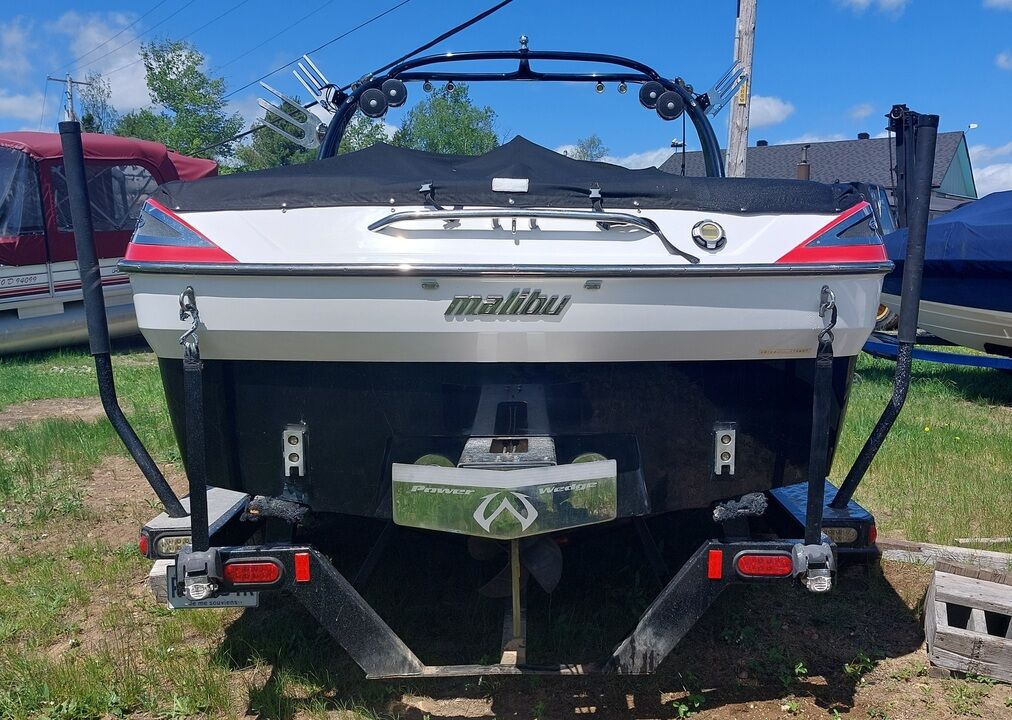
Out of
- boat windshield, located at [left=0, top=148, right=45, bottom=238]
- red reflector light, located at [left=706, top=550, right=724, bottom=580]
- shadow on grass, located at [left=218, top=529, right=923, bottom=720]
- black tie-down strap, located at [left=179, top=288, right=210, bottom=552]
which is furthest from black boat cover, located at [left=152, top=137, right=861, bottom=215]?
boat windshield, located at [left=0, top=148, right=45, bottom=238]

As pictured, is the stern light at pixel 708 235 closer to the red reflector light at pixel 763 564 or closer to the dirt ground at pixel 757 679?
the red reflector light at pixel 763 564

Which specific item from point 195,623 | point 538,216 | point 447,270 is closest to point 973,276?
point 538,216

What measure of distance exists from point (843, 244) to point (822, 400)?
46 centimetres

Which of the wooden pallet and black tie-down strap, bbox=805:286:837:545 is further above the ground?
black tie-down strap, bbox=805:286:837:545

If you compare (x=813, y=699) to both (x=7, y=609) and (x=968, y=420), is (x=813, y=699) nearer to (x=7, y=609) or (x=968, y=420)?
(x=7, y=609)

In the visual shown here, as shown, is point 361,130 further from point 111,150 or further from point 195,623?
point 195,623

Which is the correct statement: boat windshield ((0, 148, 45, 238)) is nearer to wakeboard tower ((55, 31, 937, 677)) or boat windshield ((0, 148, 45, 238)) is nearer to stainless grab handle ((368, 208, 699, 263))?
wakeboard tower ((55, 31, 937, 677))

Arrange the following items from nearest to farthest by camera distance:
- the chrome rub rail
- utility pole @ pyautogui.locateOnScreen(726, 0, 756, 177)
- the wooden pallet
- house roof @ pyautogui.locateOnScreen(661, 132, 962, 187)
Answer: the chrome rub rail → the wooden pallet → utility pole @ pyautogui.locateOnScreen(726, 0, 756, 177) → house roof @ pyautogui.locateOnScreen(661, 132, 962, 187)

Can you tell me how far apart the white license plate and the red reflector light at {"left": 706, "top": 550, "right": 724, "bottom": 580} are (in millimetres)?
1387

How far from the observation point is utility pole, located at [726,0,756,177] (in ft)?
30.2

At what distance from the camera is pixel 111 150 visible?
1125 cm

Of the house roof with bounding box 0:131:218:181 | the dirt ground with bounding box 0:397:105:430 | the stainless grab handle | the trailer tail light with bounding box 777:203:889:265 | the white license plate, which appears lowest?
the dirt ground with bounding box 0:397:105:430

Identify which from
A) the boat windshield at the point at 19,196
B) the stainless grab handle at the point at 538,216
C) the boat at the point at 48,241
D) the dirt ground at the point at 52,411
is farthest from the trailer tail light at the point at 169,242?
the boat windshield at the point at 19,196

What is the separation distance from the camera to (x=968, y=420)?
22.7 ft
